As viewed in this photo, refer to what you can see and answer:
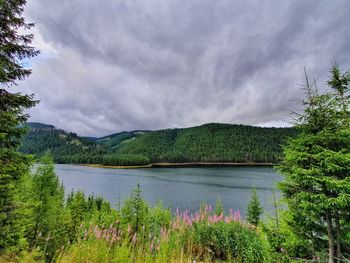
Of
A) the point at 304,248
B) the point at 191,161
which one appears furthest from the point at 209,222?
the point at 191,161

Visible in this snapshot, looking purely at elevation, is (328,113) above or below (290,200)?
above

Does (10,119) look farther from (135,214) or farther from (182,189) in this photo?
(182,189)

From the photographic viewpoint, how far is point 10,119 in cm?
573

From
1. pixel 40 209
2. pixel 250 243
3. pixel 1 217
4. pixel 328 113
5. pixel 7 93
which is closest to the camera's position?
pixel 328 113

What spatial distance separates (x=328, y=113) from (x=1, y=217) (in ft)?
26.3

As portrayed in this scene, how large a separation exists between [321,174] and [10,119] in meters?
7.20

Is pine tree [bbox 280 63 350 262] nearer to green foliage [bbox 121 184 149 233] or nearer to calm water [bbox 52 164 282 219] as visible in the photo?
green foliage [bbox 121 184 149 233]

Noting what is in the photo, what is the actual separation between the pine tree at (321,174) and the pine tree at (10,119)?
21.9 ft

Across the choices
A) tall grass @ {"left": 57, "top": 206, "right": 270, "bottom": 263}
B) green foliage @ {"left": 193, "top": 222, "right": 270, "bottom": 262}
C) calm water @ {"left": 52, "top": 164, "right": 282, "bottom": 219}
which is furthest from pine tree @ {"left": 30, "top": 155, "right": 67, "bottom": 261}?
calm water @ {"left": 52, "top": 164, "right": 282, "bottom": 219}

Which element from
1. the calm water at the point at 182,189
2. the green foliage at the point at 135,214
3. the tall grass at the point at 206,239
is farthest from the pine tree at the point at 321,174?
the calm water at the point at 182,189

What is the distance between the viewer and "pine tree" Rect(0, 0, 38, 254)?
19.1 feet

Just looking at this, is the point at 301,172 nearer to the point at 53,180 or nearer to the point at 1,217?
the point at 1,217

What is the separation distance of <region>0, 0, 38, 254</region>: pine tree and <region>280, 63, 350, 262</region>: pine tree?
263 inches

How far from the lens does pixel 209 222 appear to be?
5957 millimetres
